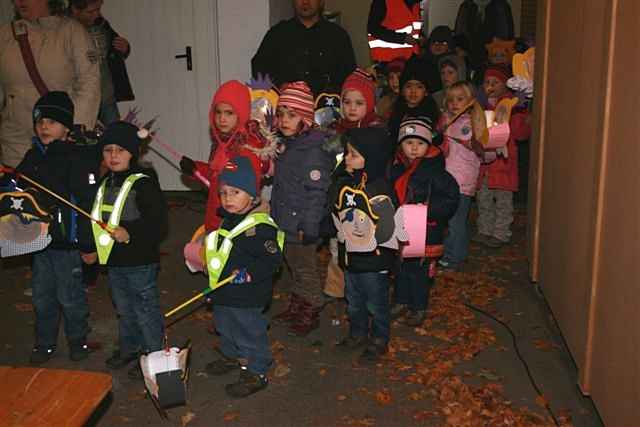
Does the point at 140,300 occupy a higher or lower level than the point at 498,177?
lower

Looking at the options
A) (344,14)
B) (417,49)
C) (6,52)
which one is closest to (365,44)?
(344,14)

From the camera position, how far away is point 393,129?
6.52 metres

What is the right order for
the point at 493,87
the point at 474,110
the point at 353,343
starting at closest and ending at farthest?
the point at 353,343 → the point at 474,110 → the point at 493,87

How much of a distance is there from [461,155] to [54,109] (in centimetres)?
340

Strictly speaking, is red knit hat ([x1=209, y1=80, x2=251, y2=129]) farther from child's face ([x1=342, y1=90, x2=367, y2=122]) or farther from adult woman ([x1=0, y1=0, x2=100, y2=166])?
adult woman ([x1=0, y1=0, x2=100, y2=166])

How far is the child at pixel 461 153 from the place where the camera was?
6332 millimetres

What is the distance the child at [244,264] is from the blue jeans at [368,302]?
707 mm

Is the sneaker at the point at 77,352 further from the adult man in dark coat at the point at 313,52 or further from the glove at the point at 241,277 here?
the adult man in dark coat at the point at 313,52

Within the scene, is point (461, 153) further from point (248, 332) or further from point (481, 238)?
point (248, 332)

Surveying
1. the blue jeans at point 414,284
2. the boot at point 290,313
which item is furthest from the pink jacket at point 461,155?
the boot at point 290,313

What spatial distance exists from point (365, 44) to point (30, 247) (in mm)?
10203

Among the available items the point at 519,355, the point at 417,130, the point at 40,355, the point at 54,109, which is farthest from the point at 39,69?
the point at 519,355

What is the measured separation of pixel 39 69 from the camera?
5.77 meters

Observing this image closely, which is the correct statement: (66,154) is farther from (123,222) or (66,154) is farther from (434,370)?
(434,370)
